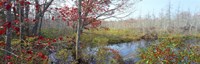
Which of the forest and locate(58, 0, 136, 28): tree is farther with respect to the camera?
locate(58, 0, 136, 28): tree

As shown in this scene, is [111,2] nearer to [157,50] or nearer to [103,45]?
[103,45]

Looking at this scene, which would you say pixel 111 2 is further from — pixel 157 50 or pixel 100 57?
pixel 157 50

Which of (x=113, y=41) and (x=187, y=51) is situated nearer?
(x=187, y=51)

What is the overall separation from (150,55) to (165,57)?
0.36 metres

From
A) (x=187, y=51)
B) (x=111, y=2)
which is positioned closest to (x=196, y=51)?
(x=187, y=51)

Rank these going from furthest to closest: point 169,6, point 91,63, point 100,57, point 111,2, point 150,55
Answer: point 169,6
point 111,2
point 91,63
point 100,57
point 150,55

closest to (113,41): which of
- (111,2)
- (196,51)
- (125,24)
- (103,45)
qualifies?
(111,2)

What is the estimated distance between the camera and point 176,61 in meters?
6.73

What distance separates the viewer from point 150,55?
670 centimetres

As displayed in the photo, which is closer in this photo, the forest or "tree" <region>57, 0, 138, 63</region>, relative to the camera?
the forest

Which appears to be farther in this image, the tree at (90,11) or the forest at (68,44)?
the tree at (90,11)

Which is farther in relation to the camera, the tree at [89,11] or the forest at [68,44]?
the tree at [89,11]

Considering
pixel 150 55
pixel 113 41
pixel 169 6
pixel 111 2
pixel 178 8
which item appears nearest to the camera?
pixel 150 55

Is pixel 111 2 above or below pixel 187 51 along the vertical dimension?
above
